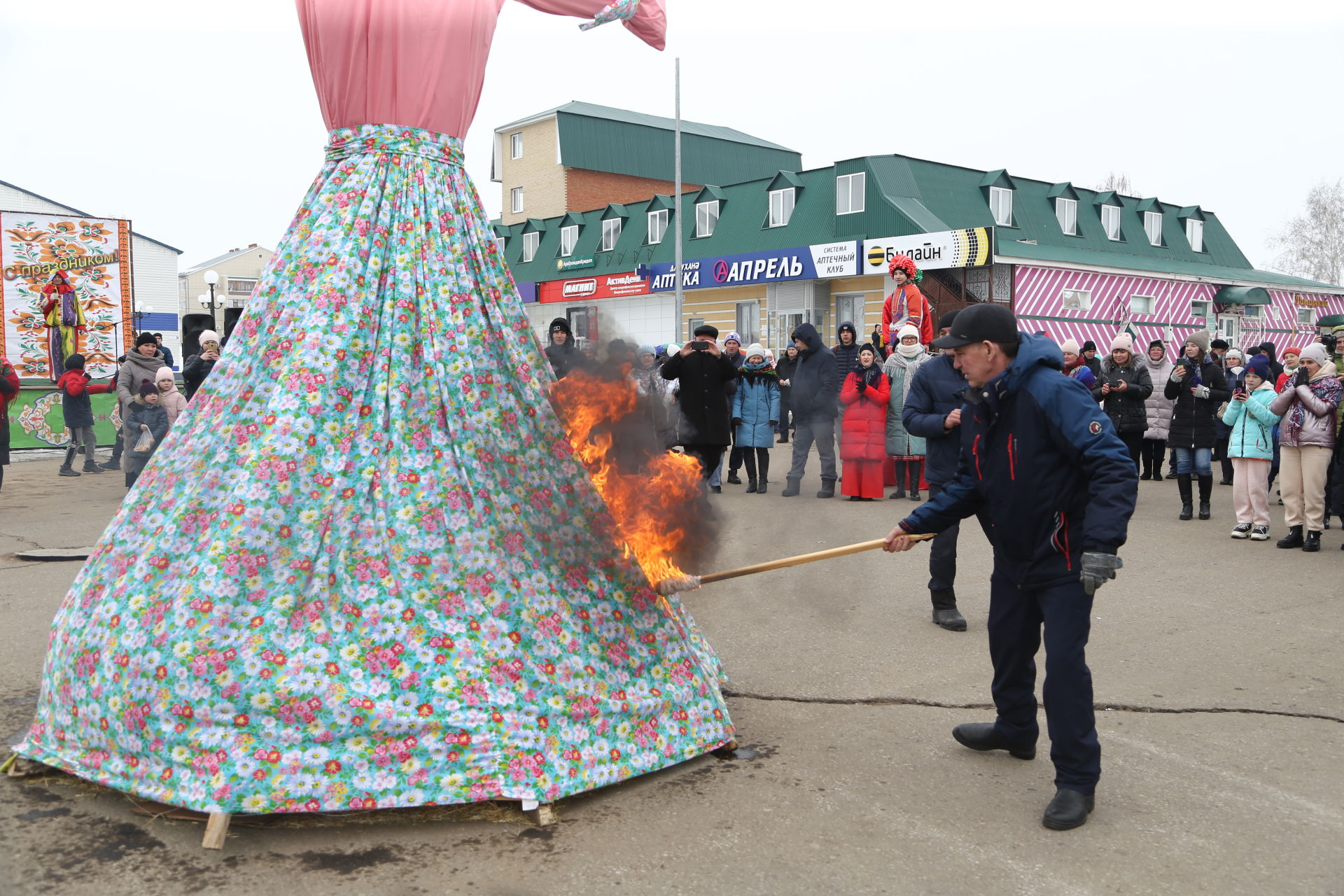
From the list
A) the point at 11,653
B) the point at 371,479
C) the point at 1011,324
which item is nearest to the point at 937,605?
the point at 1011,324

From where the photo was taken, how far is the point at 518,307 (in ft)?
13.1

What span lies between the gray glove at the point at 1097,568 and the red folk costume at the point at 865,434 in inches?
331

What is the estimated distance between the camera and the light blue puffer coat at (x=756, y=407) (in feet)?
43.0

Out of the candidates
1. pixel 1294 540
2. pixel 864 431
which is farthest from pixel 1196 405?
pixel 864 431

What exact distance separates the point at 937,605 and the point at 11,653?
514 centimetres

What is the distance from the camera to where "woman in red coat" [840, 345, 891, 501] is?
11891 millimetres

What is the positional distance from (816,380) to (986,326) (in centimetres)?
852

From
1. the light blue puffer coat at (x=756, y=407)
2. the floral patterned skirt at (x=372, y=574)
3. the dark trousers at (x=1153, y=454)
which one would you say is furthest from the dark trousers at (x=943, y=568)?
the dark trousers at (x=1153, y=454)

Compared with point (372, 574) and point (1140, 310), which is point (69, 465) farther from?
point (1140, 310)

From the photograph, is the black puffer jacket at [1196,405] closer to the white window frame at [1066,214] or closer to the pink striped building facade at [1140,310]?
the pink striped building facade at [1140,310]

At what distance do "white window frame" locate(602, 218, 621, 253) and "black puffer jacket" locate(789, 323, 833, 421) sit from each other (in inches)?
971

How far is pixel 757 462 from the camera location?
1348 centimetres

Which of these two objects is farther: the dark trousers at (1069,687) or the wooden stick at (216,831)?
the dark trousers at (1069,687)

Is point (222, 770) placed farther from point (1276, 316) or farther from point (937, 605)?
point (1276, 316)
